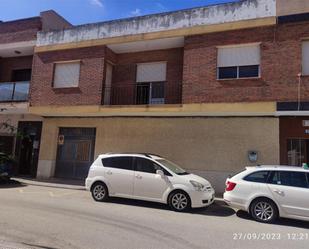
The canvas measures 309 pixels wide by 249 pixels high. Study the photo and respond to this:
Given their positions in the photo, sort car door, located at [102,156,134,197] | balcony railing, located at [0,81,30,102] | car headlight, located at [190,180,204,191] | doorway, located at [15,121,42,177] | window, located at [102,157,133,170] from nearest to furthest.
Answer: car headlight, located at [190,180,204,191]
car door, located at [102,156,134,197]
window, located at [102,157,133,170]
balcony railing, located at [0,81,30,102]
doorway, located at [15,121,42,177]

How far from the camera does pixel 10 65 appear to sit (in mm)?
18484

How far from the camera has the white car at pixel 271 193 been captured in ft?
25.3

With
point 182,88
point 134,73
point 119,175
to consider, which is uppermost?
point 134,73

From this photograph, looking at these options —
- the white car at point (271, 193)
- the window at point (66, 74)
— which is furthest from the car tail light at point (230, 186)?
the window at point (66, 74)

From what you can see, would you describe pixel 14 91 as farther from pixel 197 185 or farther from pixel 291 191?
pixel 291 191

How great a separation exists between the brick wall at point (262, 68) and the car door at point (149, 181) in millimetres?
3946

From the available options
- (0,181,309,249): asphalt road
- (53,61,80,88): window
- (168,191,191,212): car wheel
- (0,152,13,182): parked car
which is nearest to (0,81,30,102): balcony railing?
(53,61,80,88): window

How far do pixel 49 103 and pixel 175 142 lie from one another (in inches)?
269

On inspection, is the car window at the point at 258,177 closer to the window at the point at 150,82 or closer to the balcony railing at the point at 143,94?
the balcony railing at the point at 143,94

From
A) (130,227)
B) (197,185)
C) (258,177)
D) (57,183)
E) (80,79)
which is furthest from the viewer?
(80,79)

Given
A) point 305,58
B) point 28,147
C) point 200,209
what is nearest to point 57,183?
point 28,147

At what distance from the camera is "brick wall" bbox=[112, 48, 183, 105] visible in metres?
14.2

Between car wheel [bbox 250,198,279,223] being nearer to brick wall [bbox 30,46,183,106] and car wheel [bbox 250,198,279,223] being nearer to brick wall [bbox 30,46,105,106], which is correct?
brick wall [bbox 30,46,183,106]

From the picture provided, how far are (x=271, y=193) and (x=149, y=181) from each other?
360cm
